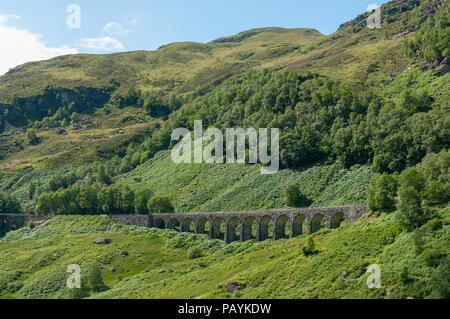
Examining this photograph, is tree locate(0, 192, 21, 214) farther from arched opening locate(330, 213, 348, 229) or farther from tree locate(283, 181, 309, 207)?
arched opening locate(330, 213, 348, 229)

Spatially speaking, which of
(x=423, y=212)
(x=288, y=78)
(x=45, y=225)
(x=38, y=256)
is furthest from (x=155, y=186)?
(x=423, y=212)

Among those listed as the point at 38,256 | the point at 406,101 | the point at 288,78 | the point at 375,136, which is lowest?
the point at 38,256

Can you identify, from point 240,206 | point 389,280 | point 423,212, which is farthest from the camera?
point 240,206

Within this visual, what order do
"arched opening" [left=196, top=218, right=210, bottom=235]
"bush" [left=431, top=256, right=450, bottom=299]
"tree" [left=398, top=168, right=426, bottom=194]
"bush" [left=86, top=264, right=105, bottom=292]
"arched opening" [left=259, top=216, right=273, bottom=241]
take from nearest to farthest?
"bush" [left=431, top=256, right=450, bottom=299], "tree" [left=398, top=168, right=426, bottom=194], "bush" [left=86, top=264, right=105, bottom=292], "arched opening" [left=259, top=216, right=273, bottom=241], "arched opening" [left=196, top=218, right=210, bottom=235]

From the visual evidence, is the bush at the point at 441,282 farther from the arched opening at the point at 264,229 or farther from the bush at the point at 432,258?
the arched opening at the point at 264,229

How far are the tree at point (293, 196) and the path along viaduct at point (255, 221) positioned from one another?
7.77 meters

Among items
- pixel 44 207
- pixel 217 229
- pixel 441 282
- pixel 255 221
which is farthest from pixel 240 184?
pixel 441 282

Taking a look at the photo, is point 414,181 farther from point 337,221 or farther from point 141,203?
point 141,203

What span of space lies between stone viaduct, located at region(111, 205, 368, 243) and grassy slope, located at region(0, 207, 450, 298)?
4350 millimetres

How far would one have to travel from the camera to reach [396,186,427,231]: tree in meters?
47.1

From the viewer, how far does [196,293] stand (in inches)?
2062

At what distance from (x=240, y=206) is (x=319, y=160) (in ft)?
78.3

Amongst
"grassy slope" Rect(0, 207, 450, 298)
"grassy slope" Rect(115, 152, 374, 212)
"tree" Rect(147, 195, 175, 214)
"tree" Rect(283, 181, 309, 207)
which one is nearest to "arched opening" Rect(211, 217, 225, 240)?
"grassy slope" Rect(0, 207, 450, 298)
